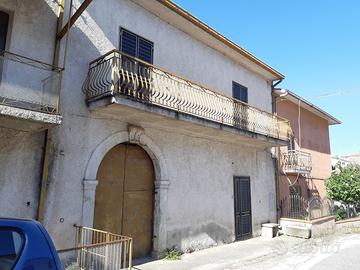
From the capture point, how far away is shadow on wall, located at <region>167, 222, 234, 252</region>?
894cm

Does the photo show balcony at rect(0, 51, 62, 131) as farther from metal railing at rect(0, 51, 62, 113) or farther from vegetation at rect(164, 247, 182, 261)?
vegetation at rect(164, 247, 182, 261)

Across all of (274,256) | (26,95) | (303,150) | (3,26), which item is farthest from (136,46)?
(303,150)

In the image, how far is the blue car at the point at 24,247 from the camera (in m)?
2.49

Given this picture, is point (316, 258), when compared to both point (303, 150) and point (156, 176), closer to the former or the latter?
point (156, 176)

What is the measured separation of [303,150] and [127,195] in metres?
12.9

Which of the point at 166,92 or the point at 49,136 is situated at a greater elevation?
the point at 166,92

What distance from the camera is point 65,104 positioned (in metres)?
6.84

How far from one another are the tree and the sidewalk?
6.26 meters

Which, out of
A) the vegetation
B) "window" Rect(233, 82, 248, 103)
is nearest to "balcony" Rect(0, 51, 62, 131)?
the vegetation

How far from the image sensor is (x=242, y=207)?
39.0 feet

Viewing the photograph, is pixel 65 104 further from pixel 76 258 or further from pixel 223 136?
pixel 223 136

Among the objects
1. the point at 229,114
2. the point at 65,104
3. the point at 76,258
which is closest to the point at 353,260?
the point at 229,114

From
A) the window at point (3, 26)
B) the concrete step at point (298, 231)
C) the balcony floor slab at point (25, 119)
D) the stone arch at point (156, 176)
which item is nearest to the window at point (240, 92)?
the stone arch at point (156, 176)

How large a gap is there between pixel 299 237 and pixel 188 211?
5.81 metres
